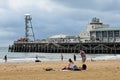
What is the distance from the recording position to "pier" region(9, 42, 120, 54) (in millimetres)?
96625

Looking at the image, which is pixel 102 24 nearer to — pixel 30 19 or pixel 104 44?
pixel 30 19

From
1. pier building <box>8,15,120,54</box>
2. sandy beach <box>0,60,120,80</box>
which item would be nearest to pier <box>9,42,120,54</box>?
Result: pier building <box>8,15,120,54</box>

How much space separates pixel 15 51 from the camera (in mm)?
121312

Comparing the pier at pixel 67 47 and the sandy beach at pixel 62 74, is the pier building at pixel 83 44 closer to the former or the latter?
the pier at pixel 67 47

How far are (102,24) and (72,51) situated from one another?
47502 millimetres

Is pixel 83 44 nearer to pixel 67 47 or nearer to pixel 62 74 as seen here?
pixel 67 47

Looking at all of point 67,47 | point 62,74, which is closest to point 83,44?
point 67,47

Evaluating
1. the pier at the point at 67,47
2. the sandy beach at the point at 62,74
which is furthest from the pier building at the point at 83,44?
the sandy beach at the point at 62,74

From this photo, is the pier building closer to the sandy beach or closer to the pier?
the pier

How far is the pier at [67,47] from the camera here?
96625mm

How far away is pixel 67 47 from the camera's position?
346 feet

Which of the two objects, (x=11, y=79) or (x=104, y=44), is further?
(x=104, y=44)

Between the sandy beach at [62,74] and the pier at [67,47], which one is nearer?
the sandy beach at [62,74]

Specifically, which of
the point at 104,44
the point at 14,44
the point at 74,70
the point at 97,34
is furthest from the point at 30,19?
the point at 74,70
